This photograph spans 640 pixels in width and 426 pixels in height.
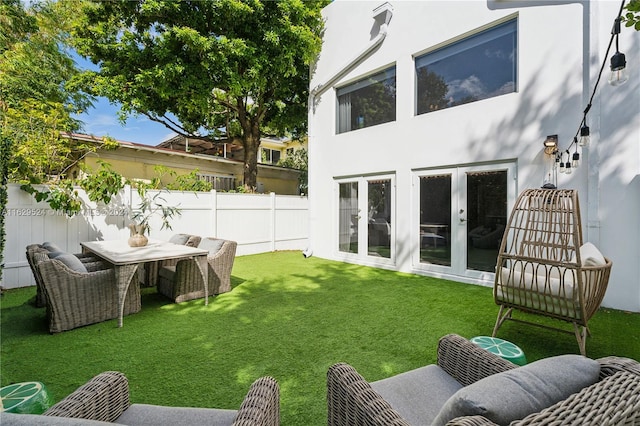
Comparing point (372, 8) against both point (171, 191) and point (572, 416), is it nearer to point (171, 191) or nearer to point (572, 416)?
point (171, 191)

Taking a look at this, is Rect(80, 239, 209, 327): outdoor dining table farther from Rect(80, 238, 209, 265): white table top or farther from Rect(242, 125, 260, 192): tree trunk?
Rect(242, 125, 260, 192): tree trunk

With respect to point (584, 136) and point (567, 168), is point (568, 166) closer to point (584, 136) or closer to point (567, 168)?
point (567, 168)

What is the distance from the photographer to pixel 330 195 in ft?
25.5

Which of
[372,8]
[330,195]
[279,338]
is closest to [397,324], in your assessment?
[279,338]

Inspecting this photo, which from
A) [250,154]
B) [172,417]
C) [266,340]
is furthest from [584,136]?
[250,154]

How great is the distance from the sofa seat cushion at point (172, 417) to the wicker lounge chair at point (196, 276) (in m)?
3.03

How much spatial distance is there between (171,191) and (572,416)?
289 inches

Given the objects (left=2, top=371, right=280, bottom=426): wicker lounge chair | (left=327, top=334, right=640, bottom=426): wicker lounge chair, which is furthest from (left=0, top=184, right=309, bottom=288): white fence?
(left=327, top=334, right=640, bottom=426): wicker lounge chair

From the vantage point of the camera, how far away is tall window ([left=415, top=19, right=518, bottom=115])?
5.03m

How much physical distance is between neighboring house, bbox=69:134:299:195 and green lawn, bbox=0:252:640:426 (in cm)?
543

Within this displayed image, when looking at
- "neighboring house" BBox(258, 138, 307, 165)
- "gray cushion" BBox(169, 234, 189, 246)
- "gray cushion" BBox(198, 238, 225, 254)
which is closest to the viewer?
"gray cushion" BBox(198, 238, 225, 254)

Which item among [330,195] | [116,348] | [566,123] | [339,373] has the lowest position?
[116,348]

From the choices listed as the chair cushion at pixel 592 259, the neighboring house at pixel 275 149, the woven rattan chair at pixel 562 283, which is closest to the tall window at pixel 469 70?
the woven rattan chair at pixel 562 283

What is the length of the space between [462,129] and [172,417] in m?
5.73
